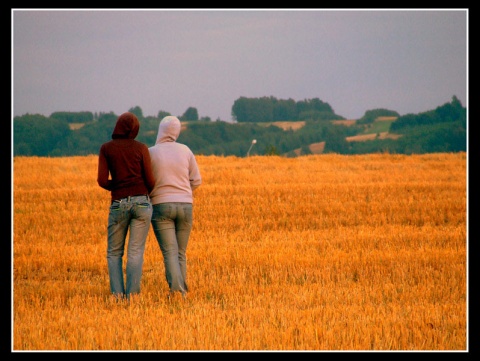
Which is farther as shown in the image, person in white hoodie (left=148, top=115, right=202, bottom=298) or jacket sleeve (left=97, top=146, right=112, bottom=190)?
person in white hoodie (left=148, top=115, right=202, bottom=298)

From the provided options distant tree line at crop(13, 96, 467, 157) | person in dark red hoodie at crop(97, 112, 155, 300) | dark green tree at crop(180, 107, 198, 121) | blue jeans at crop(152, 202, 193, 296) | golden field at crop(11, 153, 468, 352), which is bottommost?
golden field at crop(11, 153, 468, 352)

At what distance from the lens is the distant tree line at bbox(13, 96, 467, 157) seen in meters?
94.5

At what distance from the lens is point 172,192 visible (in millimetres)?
9031

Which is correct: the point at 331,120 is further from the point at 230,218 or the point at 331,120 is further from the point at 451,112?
the point at 230,218

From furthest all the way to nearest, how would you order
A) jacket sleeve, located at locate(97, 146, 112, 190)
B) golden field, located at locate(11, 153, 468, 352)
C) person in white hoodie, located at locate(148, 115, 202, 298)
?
1. person in white hoodie, located at locate(148, 115, 202, 298)
2. jacket sleeve, located at locate(97, 146, 112, 190)
3. golden field, located at locate(11, 153, 468, 352)

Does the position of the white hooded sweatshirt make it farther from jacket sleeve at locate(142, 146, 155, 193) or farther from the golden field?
the golden field

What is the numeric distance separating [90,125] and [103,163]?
103934 mm

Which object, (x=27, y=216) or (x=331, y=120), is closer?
(x=27, y=216)

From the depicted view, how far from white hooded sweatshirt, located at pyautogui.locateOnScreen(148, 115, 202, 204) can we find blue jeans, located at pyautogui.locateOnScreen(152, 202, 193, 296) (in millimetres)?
109

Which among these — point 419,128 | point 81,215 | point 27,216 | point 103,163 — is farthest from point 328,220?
point 419,128

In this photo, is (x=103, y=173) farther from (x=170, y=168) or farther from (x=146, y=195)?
(x=170, y=168)

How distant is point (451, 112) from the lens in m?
135

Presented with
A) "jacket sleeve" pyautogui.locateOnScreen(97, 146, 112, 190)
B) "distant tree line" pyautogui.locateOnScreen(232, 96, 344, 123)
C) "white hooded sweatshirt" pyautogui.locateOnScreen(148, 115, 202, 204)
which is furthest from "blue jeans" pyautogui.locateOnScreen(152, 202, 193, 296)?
"distant tree line" pyautogui.locateOnScreen(232, 96, 344, 123)

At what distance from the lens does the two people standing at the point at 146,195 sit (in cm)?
877
